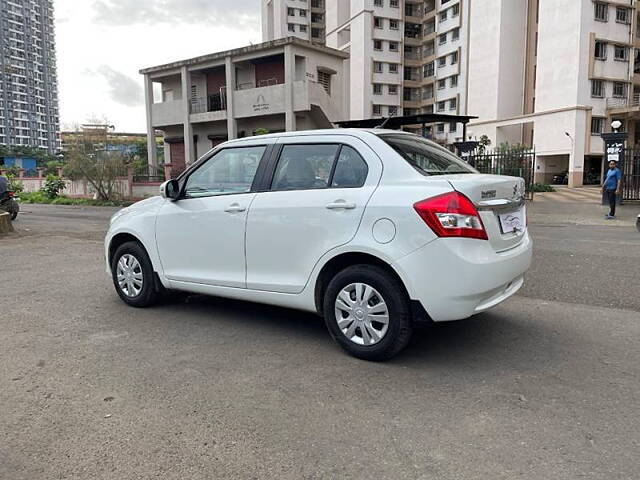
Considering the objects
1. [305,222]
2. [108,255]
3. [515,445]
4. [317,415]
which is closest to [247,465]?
[317,415]

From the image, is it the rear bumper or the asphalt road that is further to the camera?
the rear bumper

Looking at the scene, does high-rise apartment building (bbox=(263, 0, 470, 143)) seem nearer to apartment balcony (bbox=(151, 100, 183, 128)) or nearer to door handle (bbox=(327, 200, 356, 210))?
apartment balcony (bbox=(151, 100, 183, 128))

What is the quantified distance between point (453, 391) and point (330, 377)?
86cm

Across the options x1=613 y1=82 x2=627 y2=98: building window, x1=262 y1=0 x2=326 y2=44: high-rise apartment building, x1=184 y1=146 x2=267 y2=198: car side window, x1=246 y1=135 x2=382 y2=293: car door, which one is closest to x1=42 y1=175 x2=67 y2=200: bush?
x1=184 y1=146 x2=267 y2=198: car side window

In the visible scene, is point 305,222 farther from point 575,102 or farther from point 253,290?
point 575,102

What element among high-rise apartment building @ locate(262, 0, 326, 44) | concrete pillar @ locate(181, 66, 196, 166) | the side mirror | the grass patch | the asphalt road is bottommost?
the asphalt road

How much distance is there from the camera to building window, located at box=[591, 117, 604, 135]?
39906mm

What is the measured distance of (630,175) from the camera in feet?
60.1

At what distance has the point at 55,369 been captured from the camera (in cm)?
403

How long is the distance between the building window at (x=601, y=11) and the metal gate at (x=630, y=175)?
1000 inches

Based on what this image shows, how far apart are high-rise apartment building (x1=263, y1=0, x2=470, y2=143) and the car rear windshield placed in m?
49.8

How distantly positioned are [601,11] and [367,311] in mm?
43495

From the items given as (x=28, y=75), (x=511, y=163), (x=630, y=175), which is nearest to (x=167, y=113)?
(x=511, y=163)

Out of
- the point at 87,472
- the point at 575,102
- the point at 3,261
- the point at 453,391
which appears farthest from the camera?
the point at 575,102
